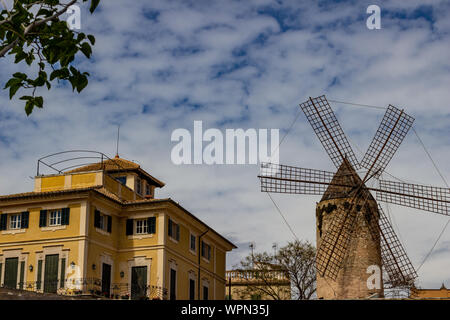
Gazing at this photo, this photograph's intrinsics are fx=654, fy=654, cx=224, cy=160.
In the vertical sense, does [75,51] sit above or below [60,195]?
below

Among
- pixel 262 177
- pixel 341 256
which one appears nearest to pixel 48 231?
pixel 262 177

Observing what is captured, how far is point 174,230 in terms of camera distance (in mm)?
44938

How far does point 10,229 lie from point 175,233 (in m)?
10.8

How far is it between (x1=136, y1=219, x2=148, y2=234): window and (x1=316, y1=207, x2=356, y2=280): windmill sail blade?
1162 cm

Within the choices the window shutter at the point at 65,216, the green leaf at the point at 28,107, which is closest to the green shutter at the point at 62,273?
the window shutter at the point at 65,216

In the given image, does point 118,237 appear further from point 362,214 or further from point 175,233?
point 362,214

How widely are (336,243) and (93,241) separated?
15.1 metres

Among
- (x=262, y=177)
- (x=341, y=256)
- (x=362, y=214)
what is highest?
(x=262, y=177)

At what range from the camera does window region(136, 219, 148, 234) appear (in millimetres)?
43781

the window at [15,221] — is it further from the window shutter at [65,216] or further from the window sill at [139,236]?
the window sill at [139,236]

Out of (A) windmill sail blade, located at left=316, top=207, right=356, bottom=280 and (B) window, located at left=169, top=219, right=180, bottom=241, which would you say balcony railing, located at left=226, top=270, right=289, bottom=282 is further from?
(A) windmill sail blade, located at left=316, top=207, right=356, bottom=280

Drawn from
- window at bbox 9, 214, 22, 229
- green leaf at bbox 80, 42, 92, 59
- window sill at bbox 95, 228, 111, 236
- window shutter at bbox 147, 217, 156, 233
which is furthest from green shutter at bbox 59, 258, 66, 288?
green leaf at bbox 80, 42, 92, 59

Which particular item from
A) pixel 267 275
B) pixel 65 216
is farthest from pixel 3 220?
pixel 267 275
